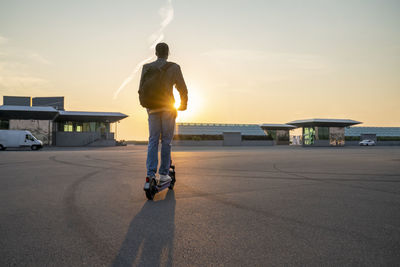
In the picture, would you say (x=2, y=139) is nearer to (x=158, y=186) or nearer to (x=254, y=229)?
(x=158, y=186)

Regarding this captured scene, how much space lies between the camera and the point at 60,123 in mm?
50719

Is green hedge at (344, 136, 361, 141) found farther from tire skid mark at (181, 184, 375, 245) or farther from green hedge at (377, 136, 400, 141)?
tire skid mark at (181, 184, 375, 245)

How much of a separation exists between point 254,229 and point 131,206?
160cm

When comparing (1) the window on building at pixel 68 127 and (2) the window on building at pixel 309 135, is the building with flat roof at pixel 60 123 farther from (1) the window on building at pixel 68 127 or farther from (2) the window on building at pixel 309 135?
(2) the window on building at pixel 309 135

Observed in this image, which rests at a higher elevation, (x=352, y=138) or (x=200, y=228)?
(x=352, y=138)

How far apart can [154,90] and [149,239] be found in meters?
2.47

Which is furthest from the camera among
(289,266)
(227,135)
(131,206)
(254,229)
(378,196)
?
(227,135)

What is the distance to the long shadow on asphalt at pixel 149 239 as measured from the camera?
1.81 m

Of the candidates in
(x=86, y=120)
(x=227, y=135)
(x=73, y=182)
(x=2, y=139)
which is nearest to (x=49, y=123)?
(x=86, y=120)

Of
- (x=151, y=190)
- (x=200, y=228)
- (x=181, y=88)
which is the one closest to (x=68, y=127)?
(x=181, y=88)

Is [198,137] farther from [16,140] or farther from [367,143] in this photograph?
[367,143]

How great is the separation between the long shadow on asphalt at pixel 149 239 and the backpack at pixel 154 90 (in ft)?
5.28

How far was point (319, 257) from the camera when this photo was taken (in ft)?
6.10

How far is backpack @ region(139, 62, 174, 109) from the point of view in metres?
4.18
